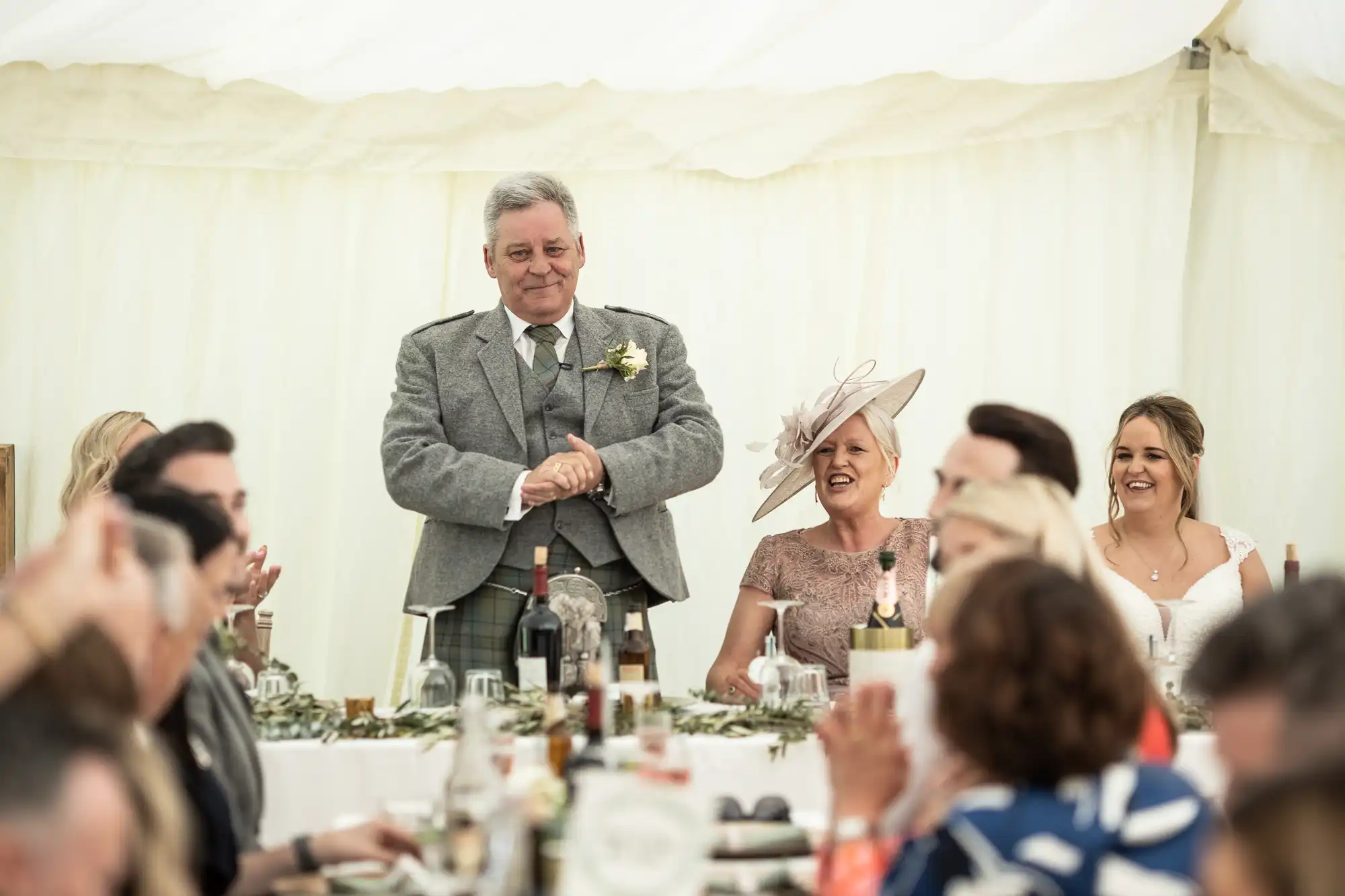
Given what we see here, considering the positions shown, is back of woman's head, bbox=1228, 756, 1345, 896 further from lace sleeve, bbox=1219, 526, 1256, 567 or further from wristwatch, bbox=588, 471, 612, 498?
lace sleeve, bbox=1219, 526, 1256, 567

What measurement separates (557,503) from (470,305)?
1.60m

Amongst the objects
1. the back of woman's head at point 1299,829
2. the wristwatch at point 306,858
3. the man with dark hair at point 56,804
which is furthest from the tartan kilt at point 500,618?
the back of woman's head at point 1299,829

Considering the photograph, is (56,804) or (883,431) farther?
(883,431)

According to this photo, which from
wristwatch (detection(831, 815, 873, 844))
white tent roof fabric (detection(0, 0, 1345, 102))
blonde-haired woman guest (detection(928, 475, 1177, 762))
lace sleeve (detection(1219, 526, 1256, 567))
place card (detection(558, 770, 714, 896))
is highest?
white tent roof fabric (detection(0, 0, 1345, 102))

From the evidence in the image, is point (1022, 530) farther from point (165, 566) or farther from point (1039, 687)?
point (165, 566)

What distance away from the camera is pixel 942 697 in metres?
1.74

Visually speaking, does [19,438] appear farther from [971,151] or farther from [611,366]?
[971,151]

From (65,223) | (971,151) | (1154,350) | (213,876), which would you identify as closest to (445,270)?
(65,223)

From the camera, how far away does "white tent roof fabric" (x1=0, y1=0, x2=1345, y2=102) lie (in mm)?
4637

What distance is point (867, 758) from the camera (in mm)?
2084

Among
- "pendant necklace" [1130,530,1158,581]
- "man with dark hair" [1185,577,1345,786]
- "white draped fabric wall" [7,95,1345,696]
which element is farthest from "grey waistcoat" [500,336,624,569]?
"man with dark hair" [1185,577,1345,786]

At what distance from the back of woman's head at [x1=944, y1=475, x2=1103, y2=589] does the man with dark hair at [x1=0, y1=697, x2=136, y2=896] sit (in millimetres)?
1391

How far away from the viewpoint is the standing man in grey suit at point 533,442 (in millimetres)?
3953

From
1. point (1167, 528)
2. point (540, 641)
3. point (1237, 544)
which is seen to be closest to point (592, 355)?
point (540, 641)
